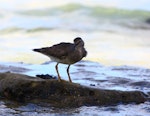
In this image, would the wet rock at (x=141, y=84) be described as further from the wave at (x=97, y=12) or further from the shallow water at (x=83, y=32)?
the wave at (x=97, y=12)

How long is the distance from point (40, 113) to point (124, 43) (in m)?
10.8

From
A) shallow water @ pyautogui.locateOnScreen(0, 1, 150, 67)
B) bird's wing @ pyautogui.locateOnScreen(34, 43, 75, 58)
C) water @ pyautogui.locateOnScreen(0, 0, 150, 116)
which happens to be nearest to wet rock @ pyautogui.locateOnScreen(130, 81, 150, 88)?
water @ pyautogui.locateOnScreen(0, 0, 150, 116)

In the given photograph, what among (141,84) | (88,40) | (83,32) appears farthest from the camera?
(83,32)

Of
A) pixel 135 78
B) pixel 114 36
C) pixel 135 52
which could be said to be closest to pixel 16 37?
pixel 114 36

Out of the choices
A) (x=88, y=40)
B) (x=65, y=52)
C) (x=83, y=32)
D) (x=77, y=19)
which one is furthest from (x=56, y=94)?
(x=77, y=19)

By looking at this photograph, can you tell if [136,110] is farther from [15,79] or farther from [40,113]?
[15,79]

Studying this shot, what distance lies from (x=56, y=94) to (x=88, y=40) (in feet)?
34.7

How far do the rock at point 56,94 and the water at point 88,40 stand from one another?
0.19 m

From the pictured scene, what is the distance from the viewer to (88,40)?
17.9 m

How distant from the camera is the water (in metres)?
8.89

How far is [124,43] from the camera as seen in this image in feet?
57.0

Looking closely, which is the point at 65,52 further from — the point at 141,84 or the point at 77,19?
the point at 77,19

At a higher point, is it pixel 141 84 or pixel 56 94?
pixel 56 94

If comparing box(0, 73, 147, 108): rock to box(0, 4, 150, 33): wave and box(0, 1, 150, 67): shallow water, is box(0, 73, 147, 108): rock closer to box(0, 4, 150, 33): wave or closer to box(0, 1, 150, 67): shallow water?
box(0, 1, 150, 67): shallow water
